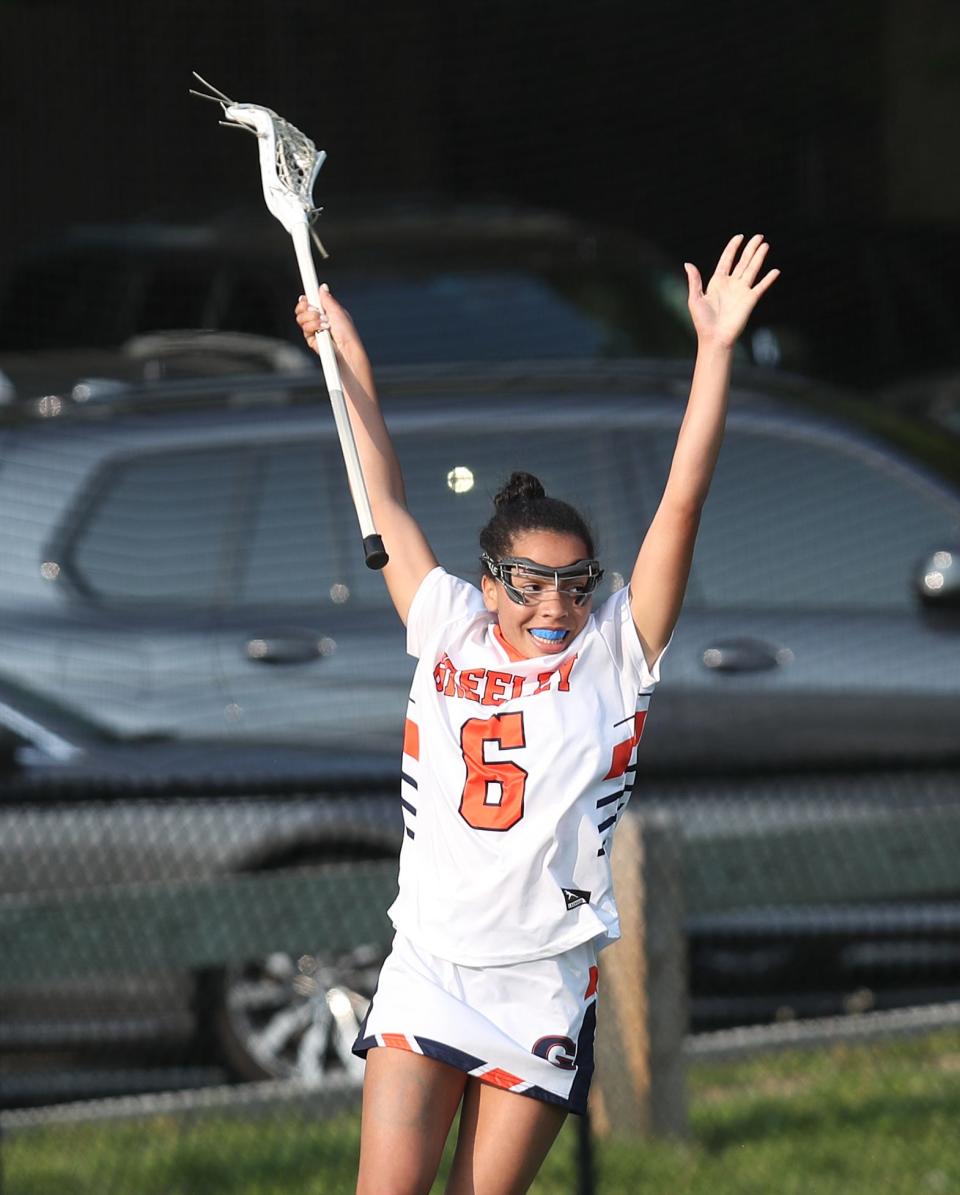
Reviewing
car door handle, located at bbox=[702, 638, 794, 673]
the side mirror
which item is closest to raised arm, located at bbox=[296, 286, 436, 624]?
car door handle, located at bbox=[702, 638, 794, 673]

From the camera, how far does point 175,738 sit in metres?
5.14

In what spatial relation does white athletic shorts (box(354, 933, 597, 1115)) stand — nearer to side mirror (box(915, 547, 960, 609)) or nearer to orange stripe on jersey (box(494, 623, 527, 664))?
orange stripe on jersey (box(494, 623, 527, 664))

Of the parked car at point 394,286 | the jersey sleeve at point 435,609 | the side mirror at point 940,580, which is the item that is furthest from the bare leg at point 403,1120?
the parked car at point 394,286

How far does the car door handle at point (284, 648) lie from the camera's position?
5.21m

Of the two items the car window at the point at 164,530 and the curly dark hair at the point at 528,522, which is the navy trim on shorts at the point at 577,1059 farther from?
the car window at the point at 164,530

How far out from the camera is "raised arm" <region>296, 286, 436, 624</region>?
2.75m

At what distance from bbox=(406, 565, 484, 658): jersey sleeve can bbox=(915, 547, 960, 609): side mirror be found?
284 centimetres

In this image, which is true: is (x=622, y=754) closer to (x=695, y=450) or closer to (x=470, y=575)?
(x=695, y=450)

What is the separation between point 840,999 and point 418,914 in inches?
113

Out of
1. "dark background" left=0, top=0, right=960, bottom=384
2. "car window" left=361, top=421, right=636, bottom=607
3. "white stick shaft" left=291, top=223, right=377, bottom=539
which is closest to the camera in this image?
"white stick shaft" left=291, top=223, right=377, bottom=539

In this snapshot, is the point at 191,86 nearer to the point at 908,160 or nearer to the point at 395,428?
the point at 908,160

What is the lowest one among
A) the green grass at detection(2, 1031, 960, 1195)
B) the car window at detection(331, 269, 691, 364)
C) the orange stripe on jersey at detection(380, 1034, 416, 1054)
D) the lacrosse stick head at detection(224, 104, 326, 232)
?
the green grass at detection(2, 1031, 960, 1195)

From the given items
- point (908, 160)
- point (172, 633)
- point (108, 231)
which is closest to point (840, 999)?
point (172, 633)

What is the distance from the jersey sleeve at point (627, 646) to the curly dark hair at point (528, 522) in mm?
88
